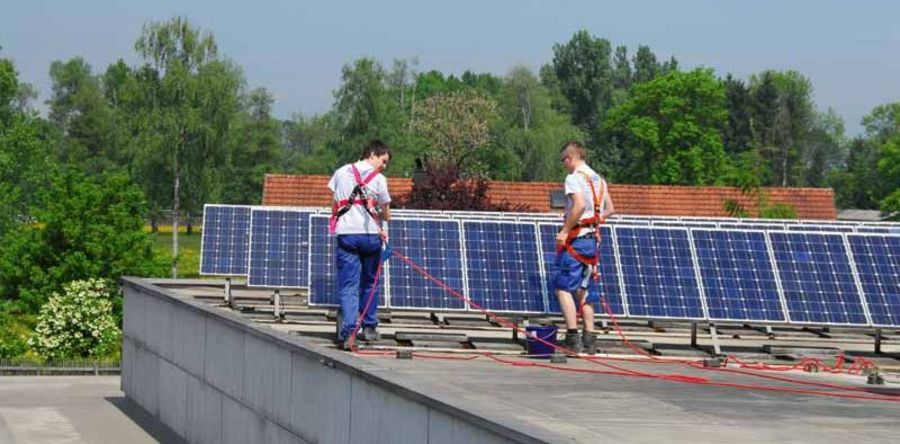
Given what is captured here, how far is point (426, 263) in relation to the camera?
16.9 m

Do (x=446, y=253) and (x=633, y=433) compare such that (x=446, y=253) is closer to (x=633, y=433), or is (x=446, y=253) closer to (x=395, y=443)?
(x=395, y=443)

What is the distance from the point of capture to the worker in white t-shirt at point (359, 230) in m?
14.7

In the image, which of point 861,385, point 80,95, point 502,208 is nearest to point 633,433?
point 861,385

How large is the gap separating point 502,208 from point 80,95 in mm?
122259

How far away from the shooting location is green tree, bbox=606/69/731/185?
12444 cm

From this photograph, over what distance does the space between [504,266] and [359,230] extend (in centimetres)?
257

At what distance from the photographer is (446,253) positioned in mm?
17281

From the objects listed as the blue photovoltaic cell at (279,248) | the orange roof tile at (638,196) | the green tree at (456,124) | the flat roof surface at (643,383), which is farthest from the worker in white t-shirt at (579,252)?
the green tree at (456,124)

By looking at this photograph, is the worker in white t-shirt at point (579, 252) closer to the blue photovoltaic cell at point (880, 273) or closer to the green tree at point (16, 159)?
the blue photovoltaic cell at point (880, 273)

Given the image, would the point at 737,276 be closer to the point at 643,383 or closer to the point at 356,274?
the point at 356,274

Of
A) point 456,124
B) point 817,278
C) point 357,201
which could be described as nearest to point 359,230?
point 357,201

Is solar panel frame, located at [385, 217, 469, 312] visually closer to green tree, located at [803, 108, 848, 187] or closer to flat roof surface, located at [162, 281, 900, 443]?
flat roof surface, located at [162, 281, 900, 443]

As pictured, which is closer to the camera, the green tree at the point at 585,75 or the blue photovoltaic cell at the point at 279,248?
the blue photovoltaic cell at the point at 279,248

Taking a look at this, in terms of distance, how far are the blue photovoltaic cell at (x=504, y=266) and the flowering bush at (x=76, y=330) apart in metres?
31.0
